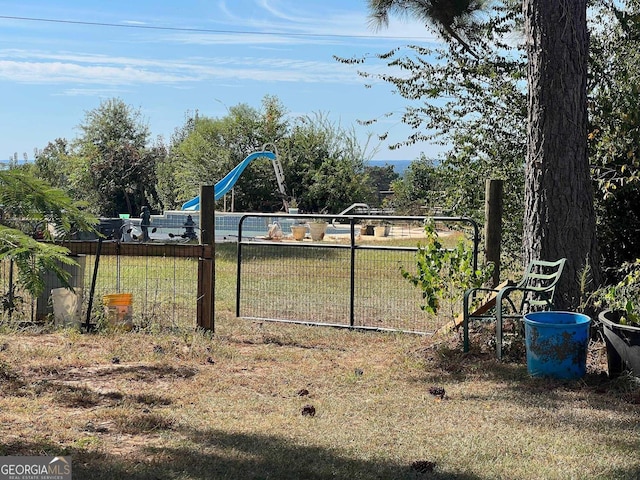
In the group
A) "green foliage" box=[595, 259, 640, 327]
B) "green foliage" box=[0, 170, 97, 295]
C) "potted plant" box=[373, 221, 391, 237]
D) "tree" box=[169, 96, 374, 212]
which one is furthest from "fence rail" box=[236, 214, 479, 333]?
"tree" box=[169, 96, 374, 212]

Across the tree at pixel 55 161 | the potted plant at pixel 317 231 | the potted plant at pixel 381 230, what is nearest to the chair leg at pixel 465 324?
the potted plant at pixel 317 231

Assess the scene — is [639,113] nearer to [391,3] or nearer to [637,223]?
[637,223]

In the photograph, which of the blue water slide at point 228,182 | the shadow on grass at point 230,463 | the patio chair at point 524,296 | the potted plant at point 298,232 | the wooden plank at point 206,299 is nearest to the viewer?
the shadow on grass at point 230,463

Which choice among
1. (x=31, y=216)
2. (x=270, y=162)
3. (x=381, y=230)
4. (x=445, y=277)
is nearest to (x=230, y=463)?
(x=31, y=216)

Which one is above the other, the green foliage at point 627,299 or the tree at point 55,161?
the tree at point 55,161

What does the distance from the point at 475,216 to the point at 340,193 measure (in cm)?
1659

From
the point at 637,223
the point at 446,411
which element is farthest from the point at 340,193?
the point at 446,411

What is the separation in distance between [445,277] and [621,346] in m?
1.68

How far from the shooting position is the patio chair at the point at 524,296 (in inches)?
214

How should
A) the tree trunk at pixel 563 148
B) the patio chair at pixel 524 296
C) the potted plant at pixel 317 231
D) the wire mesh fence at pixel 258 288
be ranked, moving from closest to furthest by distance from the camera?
the patio chair at pixel 524 296, the tree trunk at pixel 563 148, the wire mesh fence at pixel 258 288, the potted plant at pixel 317 231

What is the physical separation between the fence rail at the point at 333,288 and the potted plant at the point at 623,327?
1.74 m

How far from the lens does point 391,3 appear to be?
879 centimetres

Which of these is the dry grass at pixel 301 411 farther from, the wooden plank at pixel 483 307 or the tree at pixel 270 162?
the tree at pixel 270 162

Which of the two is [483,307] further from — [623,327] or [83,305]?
[83,305]
